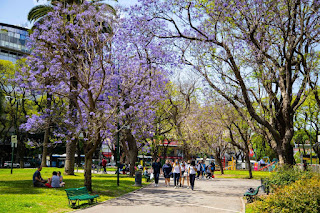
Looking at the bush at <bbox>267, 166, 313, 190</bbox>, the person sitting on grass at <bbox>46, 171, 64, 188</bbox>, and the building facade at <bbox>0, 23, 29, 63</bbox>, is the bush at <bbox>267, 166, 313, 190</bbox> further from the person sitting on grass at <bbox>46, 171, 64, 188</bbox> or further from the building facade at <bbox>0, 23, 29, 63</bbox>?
the building facade at <bbox>0, 23, 29, 63</bbox>

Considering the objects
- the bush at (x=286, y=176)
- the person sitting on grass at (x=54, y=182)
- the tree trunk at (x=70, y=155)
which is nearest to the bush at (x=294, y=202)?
the bush at (x=286, y=176)

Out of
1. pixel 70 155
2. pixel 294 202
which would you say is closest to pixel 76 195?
pixel 294 202

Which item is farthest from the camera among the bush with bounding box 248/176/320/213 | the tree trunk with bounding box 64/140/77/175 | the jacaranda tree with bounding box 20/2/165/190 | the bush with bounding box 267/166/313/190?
the tree trunk with bounding box 64/140/77/175

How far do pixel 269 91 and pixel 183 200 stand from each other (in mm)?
7766

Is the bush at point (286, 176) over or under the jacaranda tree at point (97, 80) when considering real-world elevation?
under

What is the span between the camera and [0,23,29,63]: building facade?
66.4 m

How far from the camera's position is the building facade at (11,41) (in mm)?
66438

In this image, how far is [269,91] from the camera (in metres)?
17.7

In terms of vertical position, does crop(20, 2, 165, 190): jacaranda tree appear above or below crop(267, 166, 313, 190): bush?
above

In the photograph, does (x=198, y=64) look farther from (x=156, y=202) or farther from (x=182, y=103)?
(x=182, y=103)

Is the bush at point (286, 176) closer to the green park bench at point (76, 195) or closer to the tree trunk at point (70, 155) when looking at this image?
the green park bench at point (76, 195)

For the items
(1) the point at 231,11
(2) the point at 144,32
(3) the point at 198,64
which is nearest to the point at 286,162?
(3) the point at 198,64

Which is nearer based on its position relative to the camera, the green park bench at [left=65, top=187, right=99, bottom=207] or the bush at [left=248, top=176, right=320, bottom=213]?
the bush at [left=248, top=176, right=320, bottom=213]

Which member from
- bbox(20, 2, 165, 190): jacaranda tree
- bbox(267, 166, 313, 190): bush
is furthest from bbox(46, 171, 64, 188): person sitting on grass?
bbox(267, 166, 313, 190): bush
